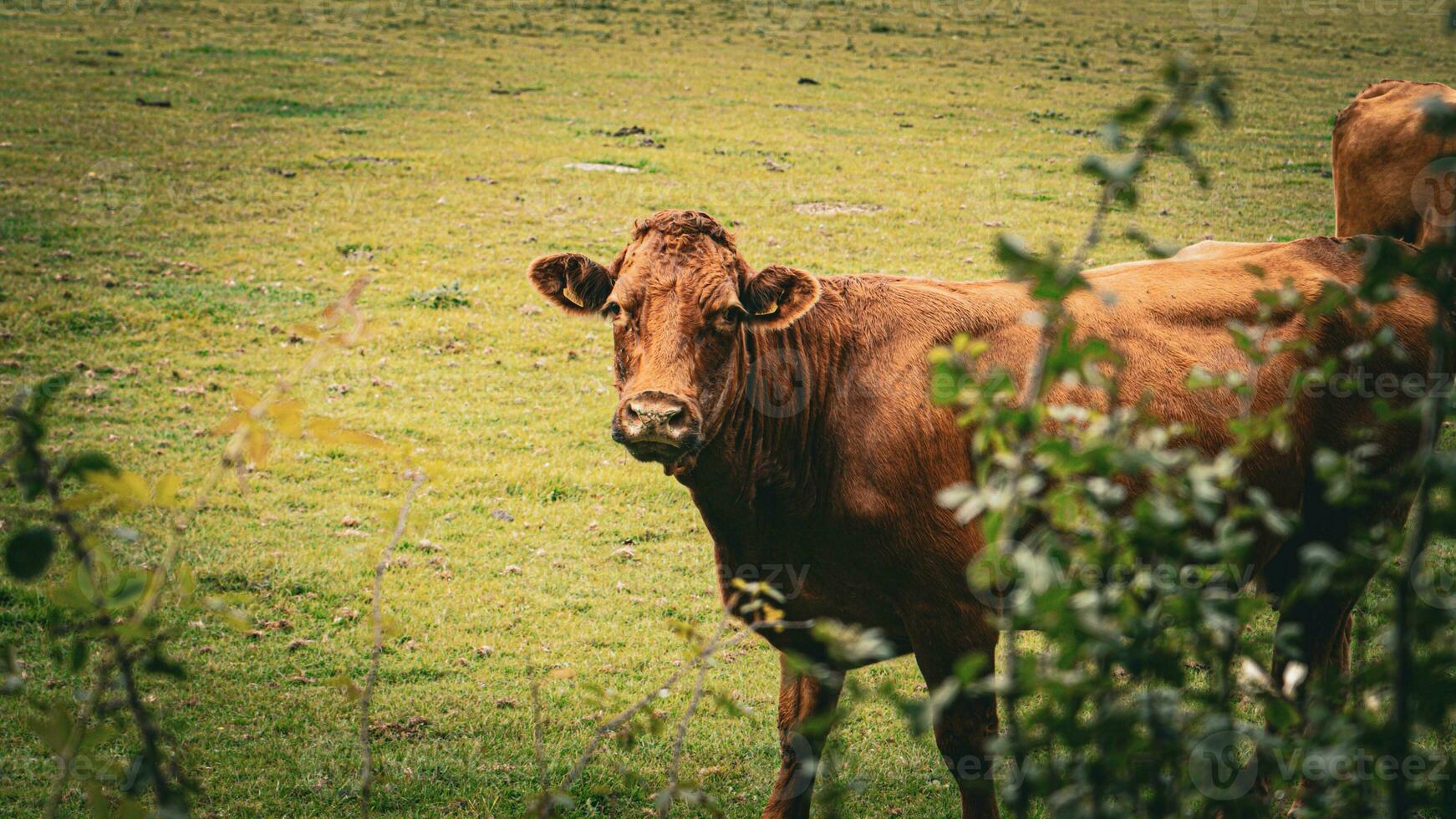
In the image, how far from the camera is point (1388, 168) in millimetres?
11922

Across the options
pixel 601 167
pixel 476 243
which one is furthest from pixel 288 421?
pixel 601 167

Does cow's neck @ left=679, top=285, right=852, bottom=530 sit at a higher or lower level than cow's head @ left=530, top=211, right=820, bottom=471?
lower

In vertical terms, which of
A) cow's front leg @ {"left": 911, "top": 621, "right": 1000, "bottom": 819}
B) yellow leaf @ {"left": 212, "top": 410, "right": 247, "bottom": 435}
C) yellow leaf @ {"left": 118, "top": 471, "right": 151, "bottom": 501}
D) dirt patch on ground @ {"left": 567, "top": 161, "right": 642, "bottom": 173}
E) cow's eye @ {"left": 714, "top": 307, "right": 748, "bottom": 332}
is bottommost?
dirt patch on ground @ {"left": 567, "top": 161, "right": 642, "bottom": 173}

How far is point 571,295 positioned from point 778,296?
3.99 feet

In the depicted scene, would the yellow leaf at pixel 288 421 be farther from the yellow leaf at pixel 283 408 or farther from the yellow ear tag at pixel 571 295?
the yellow ear tag at pixel 571 295

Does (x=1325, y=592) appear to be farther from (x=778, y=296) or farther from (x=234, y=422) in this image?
(x=234, y=422)

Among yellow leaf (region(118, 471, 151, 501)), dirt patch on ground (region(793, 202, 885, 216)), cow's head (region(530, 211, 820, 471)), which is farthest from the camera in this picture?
dirt patch on ground (region(793, 202, 885, 216))

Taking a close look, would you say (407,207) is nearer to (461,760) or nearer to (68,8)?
(461,760)

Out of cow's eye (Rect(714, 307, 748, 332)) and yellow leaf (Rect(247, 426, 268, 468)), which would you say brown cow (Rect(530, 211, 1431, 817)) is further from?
yellow leaf (Rect(247, 426, 268, 468))

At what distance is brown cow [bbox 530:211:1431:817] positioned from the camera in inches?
217

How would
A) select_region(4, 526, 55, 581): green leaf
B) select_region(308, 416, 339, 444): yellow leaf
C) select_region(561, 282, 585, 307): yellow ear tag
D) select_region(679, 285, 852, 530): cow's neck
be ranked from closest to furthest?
select_region(4, 526, 55, 581): green leaf
select_region(308, 416, 339, 444): yellow leaf
select_region(679, 285, 852, 530): cow's neck
select_region(561, 282, 585, 307): yellow ear tag

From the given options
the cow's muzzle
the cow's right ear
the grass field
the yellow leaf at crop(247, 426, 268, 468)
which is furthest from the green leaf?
the cow's right ear

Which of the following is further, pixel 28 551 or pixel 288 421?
pixel 288 421

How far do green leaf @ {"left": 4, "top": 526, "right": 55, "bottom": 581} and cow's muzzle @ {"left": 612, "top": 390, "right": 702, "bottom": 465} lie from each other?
9.26 ft
